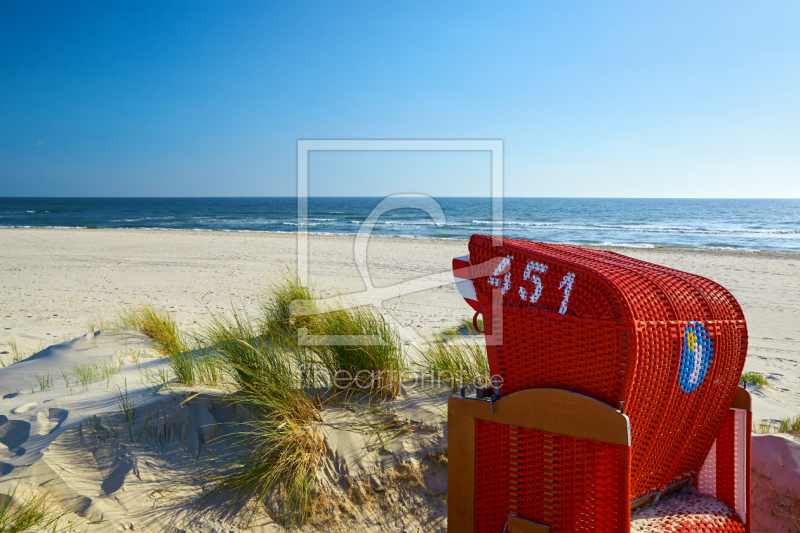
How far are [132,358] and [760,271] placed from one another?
14.2 meters

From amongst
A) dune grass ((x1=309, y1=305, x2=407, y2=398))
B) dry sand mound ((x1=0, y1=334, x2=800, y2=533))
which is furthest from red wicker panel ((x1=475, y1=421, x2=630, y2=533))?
dune grass ((x1=309, y1=305, x2=407, y2=398))

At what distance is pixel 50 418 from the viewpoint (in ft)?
9.35

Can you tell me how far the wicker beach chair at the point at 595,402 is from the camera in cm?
145

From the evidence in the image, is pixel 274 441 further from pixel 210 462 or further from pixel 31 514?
pixel 31 514

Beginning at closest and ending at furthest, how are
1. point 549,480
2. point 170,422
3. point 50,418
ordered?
point 549,480, point 170,422, point 50,418

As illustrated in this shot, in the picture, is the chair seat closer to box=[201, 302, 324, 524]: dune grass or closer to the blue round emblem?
the blue round emblem

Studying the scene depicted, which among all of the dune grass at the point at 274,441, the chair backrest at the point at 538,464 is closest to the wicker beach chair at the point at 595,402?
the chair backrest at the point at 538,464

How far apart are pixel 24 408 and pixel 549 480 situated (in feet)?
10.4

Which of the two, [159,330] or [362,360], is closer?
[362,360]

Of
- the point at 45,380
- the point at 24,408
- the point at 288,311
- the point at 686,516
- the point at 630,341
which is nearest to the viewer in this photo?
the point at 630,341

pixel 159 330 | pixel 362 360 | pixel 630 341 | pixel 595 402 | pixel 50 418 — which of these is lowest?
pixel 50 418

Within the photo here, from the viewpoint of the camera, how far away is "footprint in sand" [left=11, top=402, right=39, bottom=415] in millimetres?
2939

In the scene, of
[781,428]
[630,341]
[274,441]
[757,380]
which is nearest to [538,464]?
[630,341]

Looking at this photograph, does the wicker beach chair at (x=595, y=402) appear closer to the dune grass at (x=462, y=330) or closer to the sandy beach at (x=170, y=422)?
the sandy beach at (x=170, y=422)
